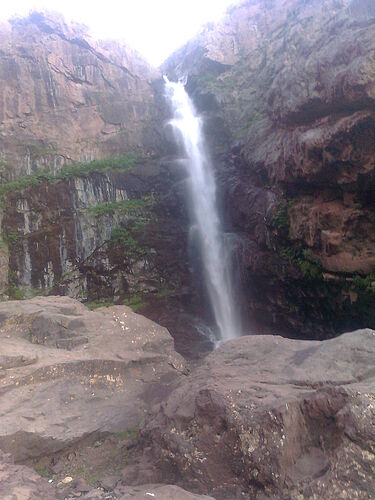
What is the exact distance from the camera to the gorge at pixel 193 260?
4.90 meters

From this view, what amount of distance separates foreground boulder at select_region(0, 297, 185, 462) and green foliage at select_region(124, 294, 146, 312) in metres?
8.40

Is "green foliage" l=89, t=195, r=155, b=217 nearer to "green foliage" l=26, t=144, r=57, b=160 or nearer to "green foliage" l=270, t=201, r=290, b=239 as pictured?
"green foliage" l=26, t=144, r=57, b=160

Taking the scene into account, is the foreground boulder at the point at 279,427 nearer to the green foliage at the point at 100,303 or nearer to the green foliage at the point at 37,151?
the green foliage at the point at 100,303

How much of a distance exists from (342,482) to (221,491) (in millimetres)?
1524

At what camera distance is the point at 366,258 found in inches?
509

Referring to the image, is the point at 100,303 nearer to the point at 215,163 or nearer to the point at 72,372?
the point at 215,163

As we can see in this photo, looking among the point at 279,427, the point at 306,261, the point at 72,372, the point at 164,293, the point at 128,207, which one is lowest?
the point at 279,427

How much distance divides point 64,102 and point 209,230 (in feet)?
46.7

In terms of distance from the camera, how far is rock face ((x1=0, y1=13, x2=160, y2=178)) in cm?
2384

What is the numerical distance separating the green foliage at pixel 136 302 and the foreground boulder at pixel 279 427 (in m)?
13.0

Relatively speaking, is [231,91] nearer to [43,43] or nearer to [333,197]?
[43,43]

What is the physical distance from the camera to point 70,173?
20953 millimetres

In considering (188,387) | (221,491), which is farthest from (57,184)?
(221,491)

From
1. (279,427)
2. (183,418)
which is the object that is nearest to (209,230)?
(183,418)
